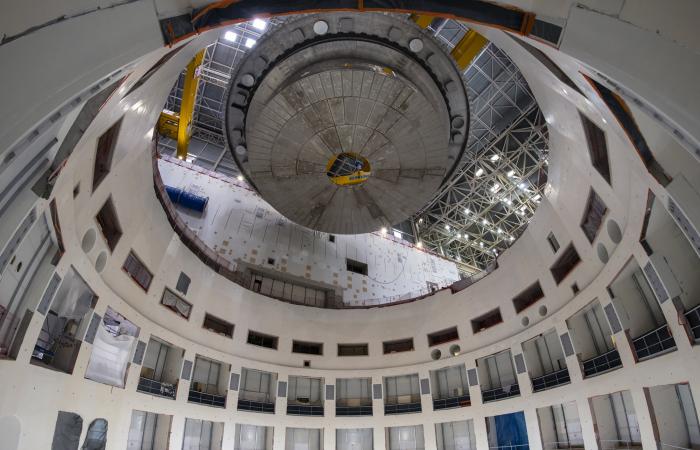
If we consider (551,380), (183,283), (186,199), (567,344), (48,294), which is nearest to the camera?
(48,294)

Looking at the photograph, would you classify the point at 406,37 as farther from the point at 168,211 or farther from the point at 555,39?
the point at 168,211

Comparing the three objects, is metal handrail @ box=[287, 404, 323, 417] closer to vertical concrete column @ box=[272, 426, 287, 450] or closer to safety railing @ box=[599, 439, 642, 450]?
vertical concrete column @ box=[272, 426, 287, 450]

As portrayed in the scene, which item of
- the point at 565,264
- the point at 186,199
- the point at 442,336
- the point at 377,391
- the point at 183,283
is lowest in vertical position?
the point at 377,391

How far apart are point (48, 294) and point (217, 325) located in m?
12.0

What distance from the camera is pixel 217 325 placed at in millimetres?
23906

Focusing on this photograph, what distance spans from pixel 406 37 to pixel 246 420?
71.2 feet

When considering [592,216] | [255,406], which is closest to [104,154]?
[255,406]

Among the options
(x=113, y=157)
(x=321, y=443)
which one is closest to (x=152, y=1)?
(x=113, y=157)

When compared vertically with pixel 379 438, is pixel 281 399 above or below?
above

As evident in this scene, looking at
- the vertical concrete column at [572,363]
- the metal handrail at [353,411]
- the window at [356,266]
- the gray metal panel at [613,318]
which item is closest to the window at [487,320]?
the vertical concrete column at [572,363]

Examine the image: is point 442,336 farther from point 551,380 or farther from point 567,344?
point 567,344

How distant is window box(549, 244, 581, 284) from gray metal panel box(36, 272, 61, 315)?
21.1 meters

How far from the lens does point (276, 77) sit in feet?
56.9

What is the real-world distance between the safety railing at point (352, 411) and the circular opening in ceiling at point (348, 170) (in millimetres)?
14487
